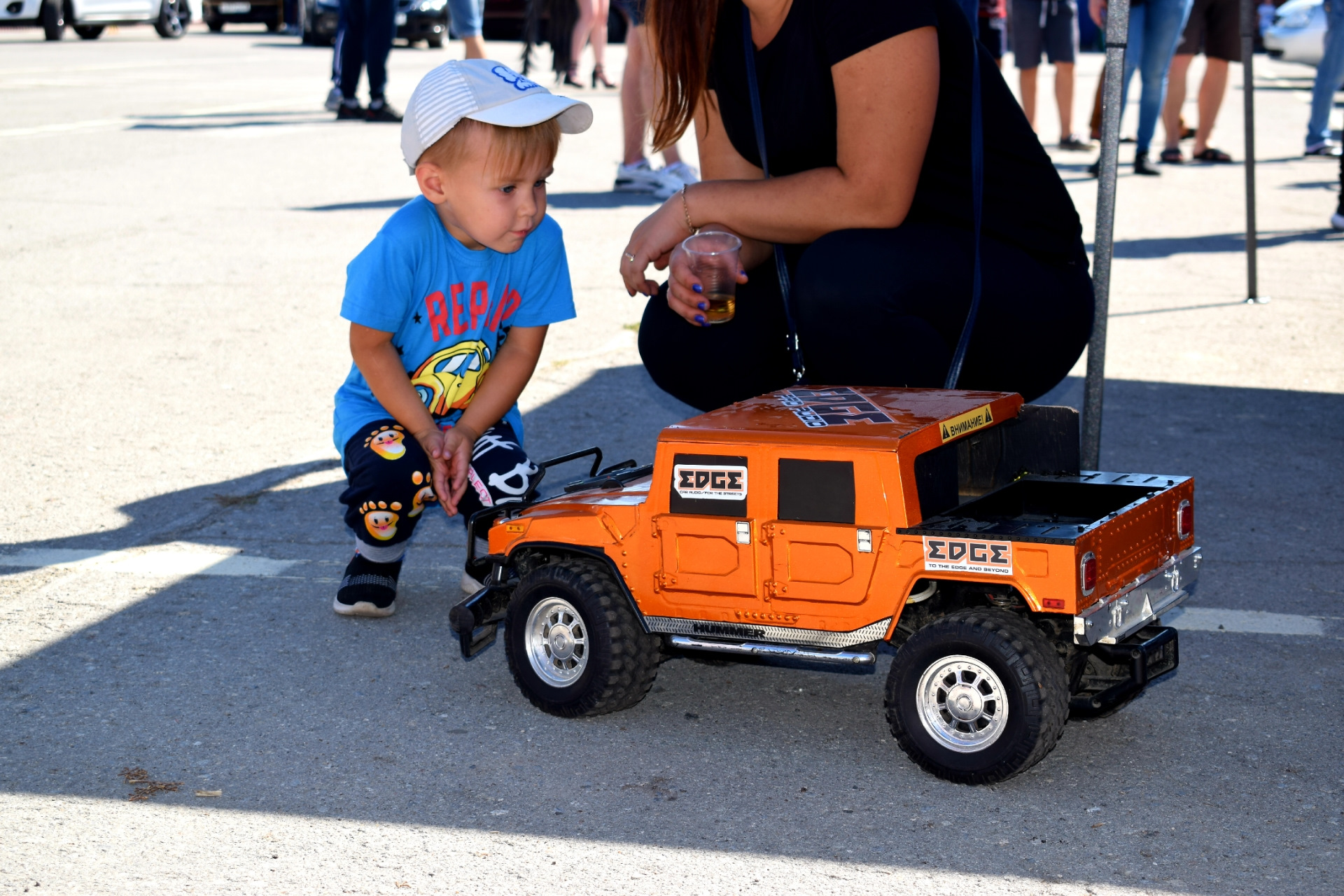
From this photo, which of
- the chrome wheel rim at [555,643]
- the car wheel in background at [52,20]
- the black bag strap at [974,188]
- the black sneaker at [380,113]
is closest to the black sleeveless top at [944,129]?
the black bag strap at [974,188]

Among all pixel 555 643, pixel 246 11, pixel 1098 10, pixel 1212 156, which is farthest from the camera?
pixel 246 11

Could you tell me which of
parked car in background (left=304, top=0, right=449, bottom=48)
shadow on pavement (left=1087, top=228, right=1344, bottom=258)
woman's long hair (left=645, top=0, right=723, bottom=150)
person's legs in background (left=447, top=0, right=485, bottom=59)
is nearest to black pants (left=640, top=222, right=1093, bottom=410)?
woman's long hair (left=645, top=0, right=723, bottom=150)

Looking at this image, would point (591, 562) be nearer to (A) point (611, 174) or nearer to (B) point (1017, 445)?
(B) point (1017, 445)

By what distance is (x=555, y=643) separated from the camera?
2850 millimetres

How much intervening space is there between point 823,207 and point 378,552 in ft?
4.17

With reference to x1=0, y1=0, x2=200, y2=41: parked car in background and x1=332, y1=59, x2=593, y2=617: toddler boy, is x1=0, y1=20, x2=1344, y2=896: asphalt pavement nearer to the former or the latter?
x1=332, y1=59, x2=593, y2=617: toddler boy

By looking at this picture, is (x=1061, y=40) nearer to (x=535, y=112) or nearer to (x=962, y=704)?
(x=535, y=112)

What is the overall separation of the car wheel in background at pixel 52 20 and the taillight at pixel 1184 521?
72.8ft

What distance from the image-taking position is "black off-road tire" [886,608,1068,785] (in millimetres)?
2369

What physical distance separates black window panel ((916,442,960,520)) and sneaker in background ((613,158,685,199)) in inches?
261

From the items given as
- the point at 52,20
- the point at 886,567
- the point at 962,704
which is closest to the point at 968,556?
the point at 886,567

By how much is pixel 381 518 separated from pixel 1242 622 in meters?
1.94

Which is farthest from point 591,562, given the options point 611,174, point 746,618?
point 611,174

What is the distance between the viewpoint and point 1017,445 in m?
2.86
